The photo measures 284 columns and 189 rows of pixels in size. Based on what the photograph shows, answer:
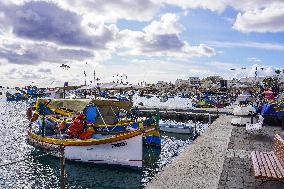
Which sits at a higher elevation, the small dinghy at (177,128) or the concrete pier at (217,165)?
the concrete pier at (217,165)

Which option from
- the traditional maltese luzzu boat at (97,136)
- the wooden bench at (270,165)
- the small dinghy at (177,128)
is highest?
the wooden bench at (270,165)

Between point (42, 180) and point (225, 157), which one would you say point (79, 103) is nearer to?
point (42, 180)

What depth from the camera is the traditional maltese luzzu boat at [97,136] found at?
20.9 meters

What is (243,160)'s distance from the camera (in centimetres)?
1384

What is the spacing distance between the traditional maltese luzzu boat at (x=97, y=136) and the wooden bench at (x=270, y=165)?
35.3ft

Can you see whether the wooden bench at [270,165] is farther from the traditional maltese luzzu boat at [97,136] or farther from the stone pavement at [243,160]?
the traditional maltese luzzu boat at [97,136]

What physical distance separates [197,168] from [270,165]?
4.12m

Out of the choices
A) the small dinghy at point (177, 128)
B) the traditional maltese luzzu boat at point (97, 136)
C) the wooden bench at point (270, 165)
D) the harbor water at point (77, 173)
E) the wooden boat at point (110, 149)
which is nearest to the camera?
the wooden bench at point (270, 165)

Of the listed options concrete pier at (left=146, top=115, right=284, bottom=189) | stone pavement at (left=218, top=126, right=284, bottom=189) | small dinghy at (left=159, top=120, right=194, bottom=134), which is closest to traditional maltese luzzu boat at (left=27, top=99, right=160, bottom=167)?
concrete pier at (left=146, top=115, right=284, bottom=189)

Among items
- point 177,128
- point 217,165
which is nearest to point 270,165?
point 217,165

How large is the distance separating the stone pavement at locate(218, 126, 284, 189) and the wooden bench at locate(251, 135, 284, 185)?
762 millimetres

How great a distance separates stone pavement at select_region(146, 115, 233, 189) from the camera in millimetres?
11355

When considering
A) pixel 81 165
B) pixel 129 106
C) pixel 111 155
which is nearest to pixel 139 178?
pixel 111 155

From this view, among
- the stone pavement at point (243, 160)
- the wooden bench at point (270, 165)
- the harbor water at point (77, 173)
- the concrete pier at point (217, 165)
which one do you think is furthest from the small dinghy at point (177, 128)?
the wooden bench at point (270, 165)
